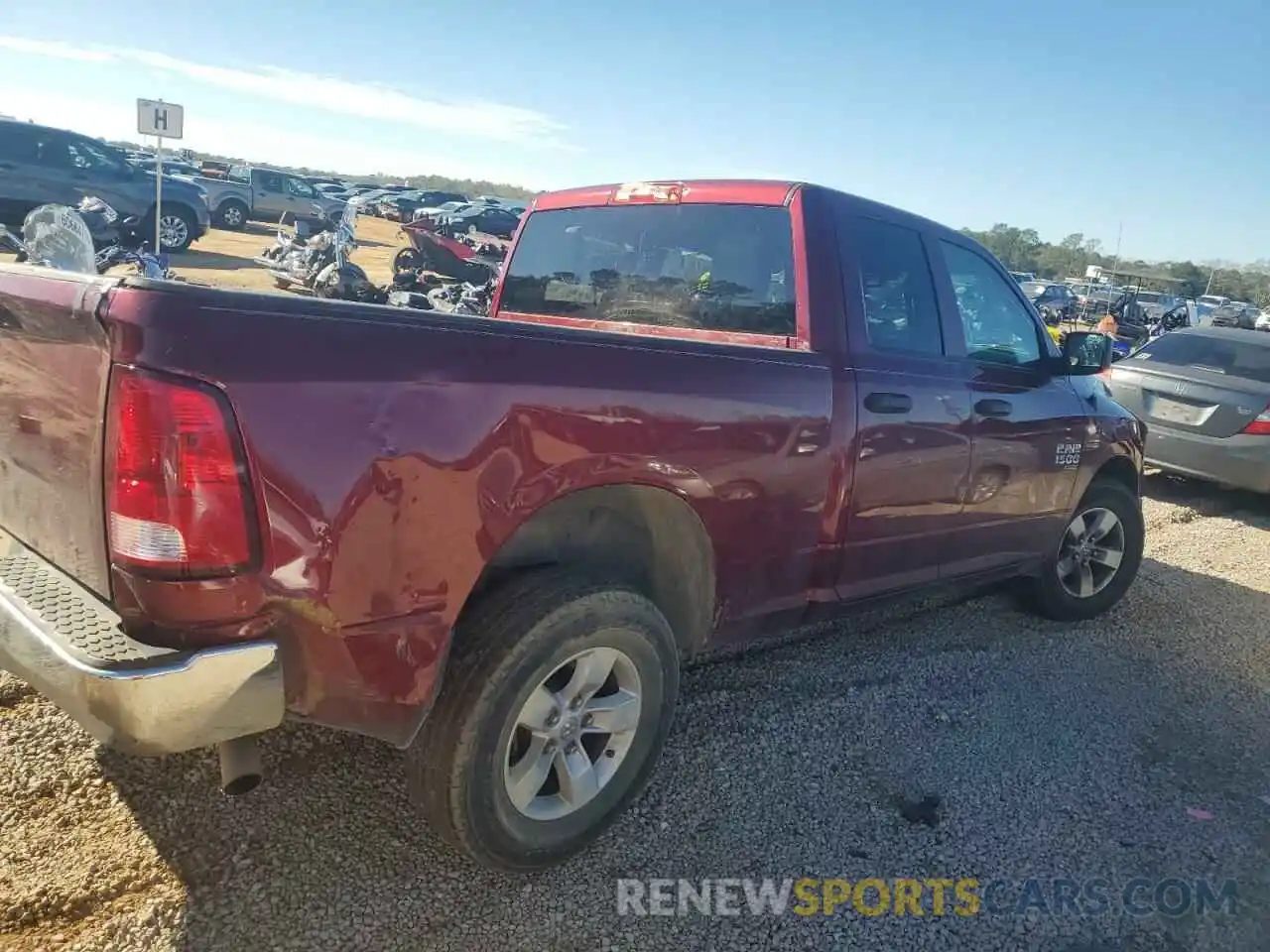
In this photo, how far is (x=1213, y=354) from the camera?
8352 mm

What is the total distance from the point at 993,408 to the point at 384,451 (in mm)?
2719

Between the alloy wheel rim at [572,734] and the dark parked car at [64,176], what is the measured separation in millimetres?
16972

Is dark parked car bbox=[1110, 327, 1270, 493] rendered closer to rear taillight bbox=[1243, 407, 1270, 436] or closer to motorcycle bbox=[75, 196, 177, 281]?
rear taillight bbox=[1243, 407, 1270, 436]

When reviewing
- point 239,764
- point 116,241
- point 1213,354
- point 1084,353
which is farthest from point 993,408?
point 116,241

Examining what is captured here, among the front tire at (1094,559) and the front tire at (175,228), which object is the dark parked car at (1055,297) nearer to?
the front tire at (175,228)

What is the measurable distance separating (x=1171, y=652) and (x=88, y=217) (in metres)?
15.9

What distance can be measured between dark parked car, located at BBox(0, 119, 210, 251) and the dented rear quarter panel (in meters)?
16.9

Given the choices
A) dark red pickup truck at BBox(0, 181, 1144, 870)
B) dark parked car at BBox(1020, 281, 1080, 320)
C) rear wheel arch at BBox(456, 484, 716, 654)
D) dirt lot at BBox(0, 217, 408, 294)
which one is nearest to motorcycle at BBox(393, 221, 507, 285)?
dirt lot at BBox(0, 217, 408, 294)

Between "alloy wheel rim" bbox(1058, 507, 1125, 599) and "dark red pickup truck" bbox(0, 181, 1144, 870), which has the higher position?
"dark red pickup truck" bbox(0, 181, 1144, 870)

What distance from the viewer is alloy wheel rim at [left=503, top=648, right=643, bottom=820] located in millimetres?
2484

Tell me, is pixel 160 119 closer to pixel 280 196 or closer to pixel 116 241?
pixel 116 241

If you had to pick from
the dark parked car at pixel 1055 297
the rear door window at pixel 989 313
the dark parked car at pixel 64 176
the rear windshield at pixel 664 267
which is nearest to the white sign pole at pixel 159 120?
the dark parked car at pixel 64 176

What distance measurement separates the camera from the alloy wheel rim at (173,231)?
18375 mm

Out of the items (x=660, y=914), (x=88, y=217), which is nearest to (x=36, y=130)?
(x=88, y=217)
